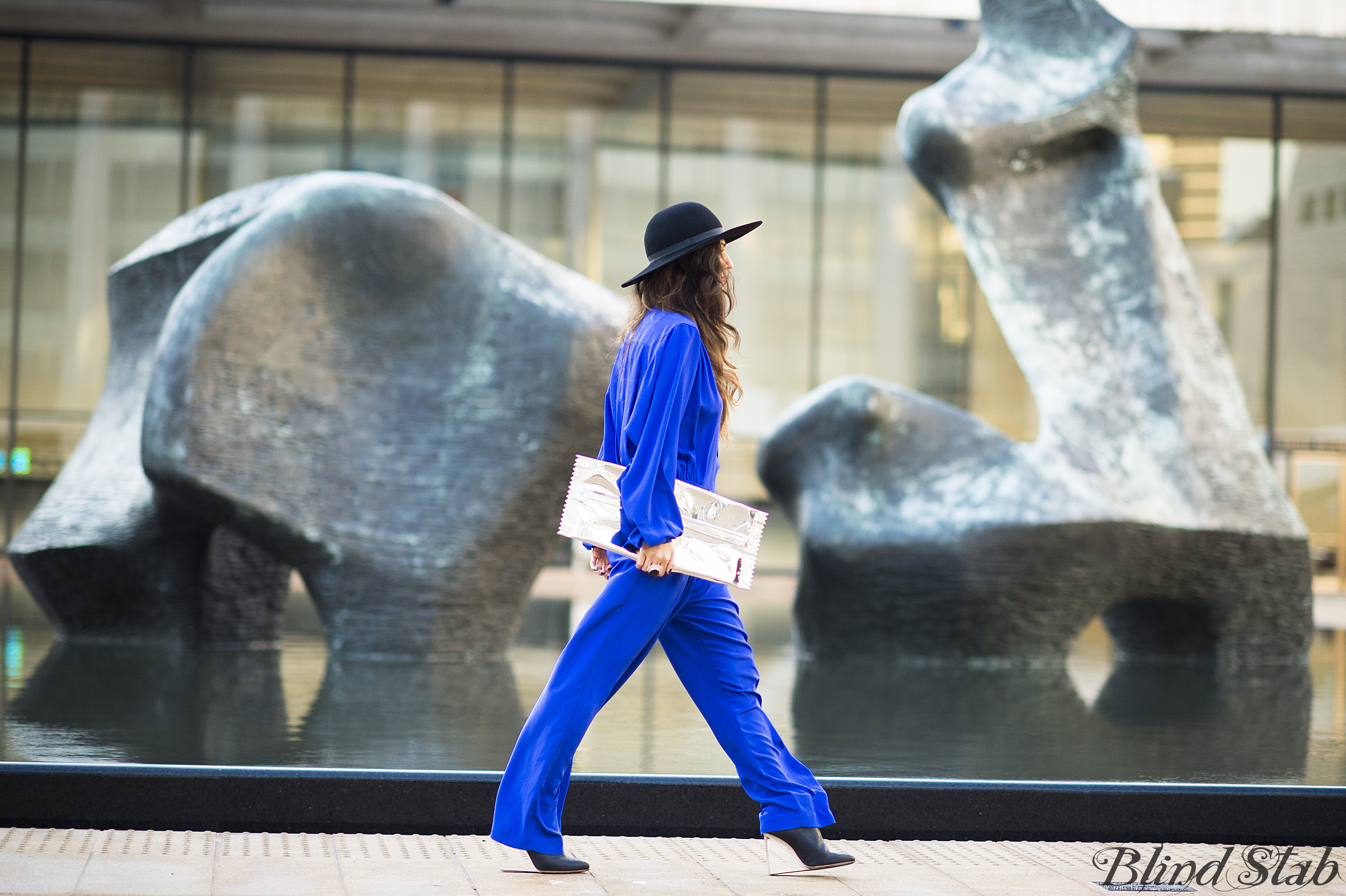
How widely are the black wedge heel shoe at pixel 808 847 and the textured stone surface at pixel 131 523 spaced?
4.71m

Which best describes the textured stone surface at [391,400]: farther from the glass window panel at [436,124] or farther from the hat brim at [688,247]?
the glass window panel at [436,124]

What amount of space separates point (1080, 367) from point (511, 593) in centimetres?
336

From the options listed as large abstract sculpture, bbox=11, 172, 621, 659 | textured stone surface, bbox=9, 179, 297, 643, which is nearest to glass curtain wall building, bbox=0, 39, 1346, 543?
textured stone surface, bbox=9, 179, 297, 643

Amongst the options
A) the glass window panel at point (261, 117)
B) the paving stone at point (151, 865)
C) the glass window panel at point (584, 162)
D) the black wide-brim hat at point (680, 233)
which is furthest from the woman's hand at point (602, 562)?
the glass window panel at point (261, 117)

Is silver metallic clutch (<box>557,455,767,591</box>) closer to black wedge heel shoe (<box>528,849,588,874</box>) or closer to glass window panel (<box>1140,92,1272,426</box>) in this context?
black wedge heel shoe (<box>528,849,588,874</box>)

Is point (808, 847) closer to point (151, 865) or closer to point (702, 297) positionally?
point (702, 297)

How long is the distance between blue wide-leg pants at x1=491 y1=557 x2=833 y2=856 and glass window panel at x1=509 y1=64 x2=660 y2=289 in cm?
1287

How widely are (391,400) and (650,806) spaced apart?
12.2ft

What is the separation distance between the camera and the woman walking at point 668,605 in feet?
10.9

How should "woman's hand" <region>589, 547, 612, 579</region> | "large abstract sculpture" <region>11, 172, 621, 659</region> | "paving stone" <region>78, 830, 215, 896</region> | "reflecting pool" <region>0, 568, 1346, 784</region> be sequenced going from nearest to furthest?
"paving stone" <region>78, 830, 215, 896</region> → "woman's hand" <region>589, 547, 612, 579</region> → "reflecting pool" <region>0, 568, 1346, 784</region> → "large abstract sculpture" <region>11, 172, 621, 659</region>

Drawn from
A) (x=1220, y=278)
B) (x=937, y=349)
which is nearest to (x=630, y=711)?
(x=937, y=349)

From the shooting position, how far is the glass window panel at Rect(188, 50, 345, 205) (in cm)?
1573

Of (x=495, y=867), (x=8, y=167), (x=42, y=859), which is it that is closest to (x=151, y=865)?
(x=42, y=859)

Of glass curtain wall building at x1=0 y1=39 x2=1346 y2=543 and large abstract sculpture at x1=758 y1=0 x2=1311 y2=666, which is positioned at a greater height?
glass curtain wall building at x1=0 y1=39 x2=1346 y2=543
